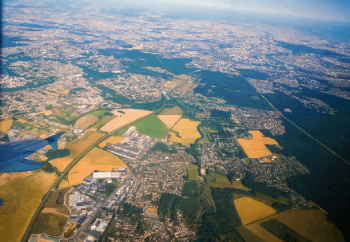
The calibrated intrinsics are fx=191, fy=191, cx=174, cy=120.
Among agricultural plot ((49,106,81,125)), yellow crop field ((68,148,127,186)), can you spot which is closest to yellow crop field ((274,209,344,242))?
yellow crop field ((68,148,127,186))

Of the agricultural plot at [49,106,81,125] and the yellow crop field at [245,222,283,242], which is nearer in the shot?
the yellow crop field at [245,222,283,242]

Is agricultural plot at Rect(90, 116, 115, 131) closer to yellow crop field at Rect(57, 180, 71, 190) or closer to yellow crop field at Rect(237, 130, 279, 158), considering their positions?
yellow crop field at Rect(57, 180, 71, 190)

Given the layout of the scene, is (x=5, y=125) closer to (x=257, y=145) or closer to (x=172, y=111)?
(x=172, y=111)

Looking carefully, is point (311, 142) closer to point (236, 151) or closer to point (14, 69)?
point (236, 151)

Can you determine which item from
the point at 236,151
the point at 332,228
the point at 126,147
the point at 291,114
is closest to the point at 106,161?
the point at 126,147

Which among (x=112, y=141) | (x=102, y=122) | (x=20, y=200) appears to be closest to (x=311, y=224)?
(x=112, y=141)

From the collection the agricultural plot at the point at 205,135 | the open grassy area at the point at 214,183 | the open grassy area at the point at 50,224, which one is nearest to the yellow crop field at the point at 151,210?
the open grassy area at the point at 214,183
